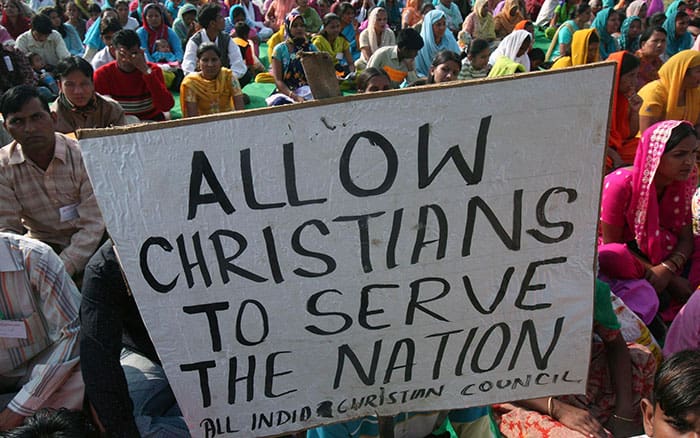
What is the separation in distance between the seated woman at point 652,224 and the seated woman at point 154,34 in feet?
20.2

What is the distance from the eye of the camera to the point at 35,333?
2.22m

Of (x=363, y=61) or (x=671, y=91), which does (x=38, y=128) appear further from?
(x=363, y=61)

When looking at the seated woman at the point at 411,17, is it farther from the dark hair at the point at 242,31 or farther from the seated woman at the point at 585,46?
the seated woman at the point at 585,46

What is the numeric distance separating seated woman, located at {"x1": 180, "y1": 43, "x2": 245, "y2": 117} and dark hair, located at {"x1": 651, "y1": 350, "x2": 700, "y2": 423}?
425cm

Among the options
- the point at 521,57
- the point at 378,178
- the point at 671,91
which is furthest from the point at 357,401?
the point at 521,57

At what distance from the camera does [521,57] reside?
6.91m

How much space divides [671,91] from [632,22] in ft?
13.7

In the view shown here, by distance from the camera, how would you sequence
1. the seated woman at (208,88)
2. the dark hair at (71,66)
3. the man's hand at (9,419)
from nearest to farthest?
the man's hand at (9,419) < the dark hair at (71,66) < the seated woman at (208,88)

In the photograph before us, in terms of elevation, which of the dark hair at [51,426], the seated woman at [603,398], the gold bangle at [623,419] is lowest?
the gold bangle at [623,419]

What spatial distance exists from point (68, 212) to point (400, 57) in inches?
177

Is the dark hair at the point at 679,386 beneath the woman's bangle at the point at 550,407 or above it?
above

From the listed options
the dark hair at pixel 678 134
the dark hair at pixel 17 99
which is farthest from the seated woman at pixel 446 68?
the dark hair at pixel 17 99

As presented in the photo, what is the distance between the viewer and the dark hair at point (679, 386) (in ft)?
5.13

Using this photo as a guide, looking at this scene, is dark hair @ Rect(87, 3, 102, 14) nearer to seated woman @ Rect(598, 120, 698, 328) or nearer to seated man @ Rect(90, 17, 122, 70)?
seated man @ Rect(90, 17, 122, 70)
